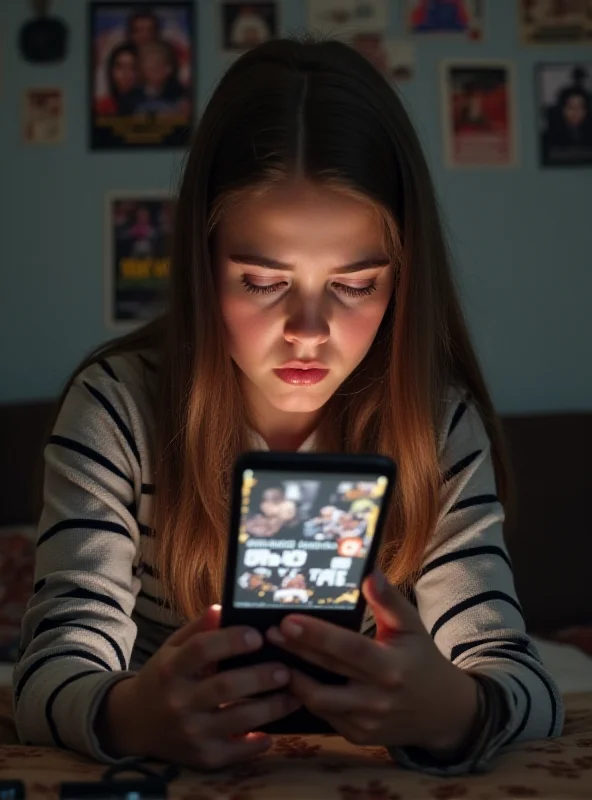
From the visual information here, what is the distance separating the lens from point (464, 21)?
2.30 meters

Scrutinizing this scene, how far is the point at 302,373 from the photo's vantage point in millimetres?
995

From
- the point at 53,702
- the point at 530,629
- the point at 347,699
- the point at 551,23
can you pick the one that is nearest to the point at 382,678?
the point at 347,699

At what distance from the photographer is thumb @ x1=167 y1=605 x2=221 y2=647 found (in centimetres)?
81

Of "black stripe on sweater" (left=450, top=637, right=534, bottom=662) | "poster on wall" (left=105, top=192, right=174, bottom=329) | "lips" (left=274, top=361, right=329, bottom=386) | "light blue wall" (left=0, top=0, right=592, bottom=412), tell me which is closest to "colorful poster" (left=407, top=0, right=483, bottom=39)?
"light blue wall" (left=0, top=0, right=592, bottom=412)

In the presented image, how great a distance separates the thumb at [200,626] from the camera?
2.67ft

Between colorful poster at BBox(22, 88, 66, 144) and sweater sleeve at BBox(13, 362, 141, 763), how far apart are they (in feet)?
4.15

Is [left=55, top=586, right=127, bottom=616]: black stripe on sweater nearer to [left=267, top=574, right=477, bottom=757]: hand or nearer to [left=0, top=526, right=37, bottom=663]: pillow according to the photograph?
[left=267, top=574, right=477, bottom=757]: hand

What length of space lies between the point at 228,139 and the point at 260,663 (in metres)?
0.48

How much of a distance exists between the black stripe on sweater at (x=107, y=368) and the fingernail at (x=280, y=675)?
0.40 metres

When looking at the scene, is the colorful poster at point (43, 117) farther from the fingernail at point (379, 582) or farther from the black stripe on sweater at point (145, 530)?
the fingernail at point (379, 582)

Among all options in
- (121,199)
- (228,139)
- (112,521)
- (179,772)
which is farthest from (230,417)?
(121,199)

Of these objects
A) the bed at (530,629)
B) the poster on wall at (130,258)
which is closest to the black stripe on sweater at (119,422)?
the bed at (530,629)

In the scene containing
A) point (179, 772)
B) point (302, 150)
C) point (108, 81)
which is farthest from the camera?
point (108, 81)

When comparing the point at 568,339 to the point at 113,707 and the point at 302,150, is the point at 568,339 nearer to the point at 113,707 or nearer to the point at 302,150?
the point at 302,150
